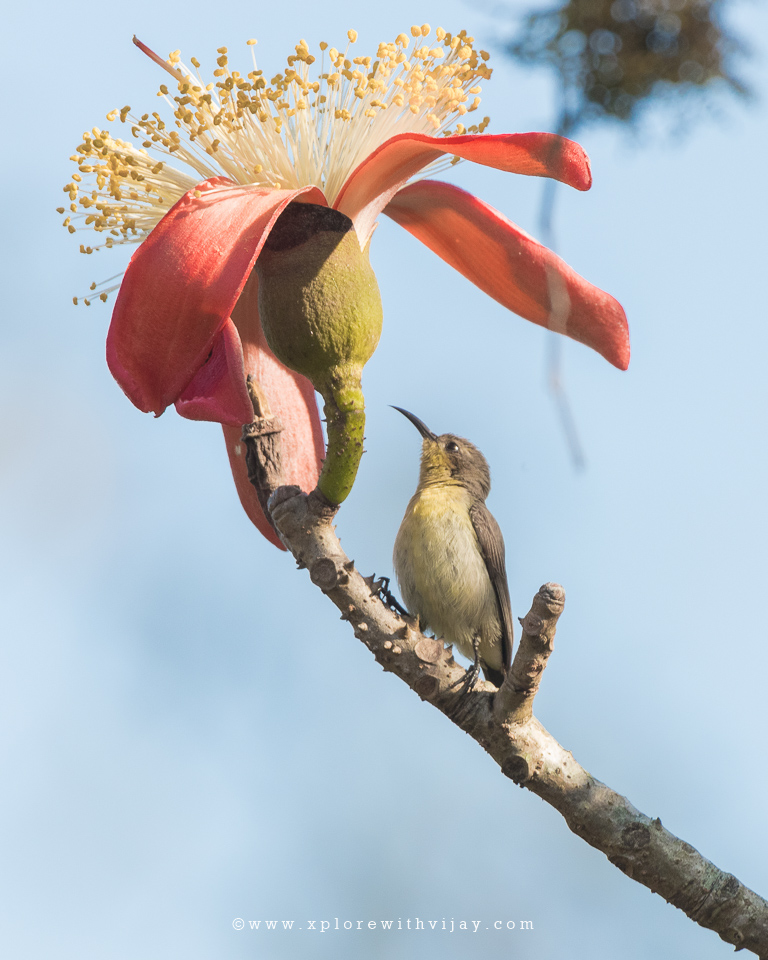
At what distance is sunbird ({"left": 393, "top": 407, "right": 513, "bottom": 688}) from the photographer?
10.3 ft

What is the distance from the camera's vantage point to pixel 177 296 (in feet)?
4.78

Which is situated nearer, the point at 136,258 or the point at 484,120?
the point at 136,258

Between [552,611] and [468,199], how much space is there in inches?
33.4

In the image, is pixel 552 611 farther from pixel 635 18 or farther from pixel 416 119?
pixel 416 119

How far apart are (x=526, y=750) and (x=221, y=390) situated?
835 millimetres

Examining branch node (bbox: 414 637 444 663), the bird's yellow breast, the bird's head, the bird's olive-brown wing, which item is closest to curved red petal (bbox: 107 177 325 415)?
branch node (bbox: 414 637 444 663)

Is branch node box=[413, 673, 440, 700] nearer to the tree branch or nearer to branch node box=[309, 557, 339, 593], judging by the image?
the tree branch

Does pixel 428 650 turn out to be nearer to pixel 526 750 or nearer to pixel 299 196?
pixel 526 750

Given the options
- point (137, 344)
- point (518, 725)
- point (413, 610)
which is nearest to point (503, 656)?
point (413, 610)

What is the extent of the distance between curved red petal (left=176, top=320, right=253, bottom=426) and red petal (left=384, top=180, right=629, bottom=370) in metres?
0.49

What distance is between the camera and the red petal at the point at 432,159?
1533mm

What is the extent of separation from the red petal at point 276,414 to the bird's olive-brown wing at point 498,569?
1368 millimetres

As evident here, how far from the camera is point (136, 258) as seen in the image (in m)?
1.51

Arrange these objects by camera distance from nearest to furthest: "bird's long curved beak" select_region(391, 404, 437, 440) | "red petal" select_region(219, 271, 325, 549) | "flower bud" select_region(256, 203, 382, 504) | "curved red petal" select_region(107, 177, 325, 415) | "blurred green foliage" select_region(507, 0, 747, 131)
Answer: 1. "blurred green foliage" select_region(507, 0, 747, 131)
2. "curved red petal" select_region(107, 177, 325, 415)
3. "flower bud" select_region(256, 203, 382, 504)
4. "red petal" select_region(219, 271, 325, 549)
5. "bird's long curved beak" select_region(391, 404, 437, 440)
